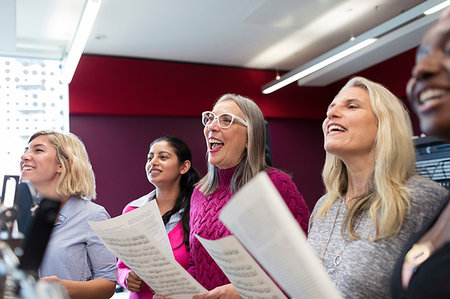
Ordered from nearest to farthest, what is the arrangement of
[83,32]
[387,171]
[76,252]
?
[387,171], [76,252], [83,32]

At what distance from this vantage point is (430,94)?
80 cm

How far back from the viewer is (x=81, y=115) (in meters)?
5.96

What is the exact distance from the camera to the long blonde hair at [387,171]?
4.15 ft

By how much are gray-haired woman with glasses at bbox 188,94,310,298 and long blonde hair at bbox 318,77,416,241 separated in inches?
19.6

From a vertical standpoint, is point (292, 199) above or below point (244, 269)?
above

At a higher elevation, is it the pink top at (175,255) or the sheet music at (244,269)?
the sheet music at (244,269)

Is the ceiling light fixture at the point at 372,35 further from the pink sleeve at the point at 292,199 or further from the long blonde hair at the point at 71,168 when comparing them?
the long blonde hair at the point at 71,168

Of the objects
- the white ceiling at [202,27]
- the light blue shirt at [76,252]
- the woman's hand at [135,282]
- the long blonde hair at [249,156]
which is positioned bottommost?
the woman's hand at [135,282]

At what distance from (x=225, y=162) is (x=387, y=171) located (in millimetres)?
836

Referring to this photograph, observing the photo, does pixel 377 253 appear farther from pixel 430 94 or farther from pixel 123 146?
pixel 123 146

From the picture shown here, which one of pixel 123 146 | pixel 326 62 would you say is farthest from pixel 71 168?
pixel 123 146

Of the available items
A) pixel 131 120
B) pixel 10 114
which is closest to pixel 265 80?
pixel 131 120

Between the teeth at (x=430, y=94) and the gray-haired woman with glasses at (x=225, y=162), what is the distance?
3.48 ft

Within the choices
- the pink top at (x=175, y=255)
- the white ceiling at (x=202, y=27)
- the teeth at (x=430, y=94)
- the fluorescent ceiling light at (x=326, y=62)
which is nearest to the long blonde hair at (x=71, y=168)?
the pink top at (x=175, y=255)
